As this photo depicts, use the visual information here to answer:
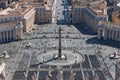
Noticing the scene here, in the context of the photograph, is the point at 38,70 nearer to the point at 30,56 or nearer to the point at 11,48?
the point at 30,56

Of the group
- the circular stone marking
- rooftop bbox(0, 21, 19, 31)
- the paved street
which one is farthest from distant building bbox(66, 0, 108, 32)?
rooftop bbox(0, 21, 19, 31)

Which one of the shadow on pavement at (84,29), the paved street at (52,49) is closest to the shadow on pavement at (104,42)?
the paved street at (52,49)

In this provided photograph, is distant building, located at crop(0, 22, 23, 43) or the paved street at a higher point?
distant building, located at crop(0, 22, 23, 43)

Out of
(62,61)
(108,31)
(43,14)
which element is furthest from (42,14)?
(62,61)

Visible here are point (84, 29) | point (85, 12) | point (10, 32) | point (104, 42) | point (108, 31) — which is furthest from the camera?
point (85, 12)

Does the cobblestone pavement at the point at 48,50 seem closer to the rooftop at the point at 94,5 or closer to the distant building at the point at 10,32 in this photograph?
the distant building at the point at 10,32

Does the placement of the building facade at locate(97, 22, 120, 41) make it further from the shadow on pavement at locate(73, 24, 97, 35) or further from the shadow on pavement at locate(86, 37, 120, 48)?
the shadow on pavement at locate(73, 24, 97, 35)

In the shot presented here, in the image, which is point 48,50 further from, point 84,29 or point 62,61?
point 84,29
